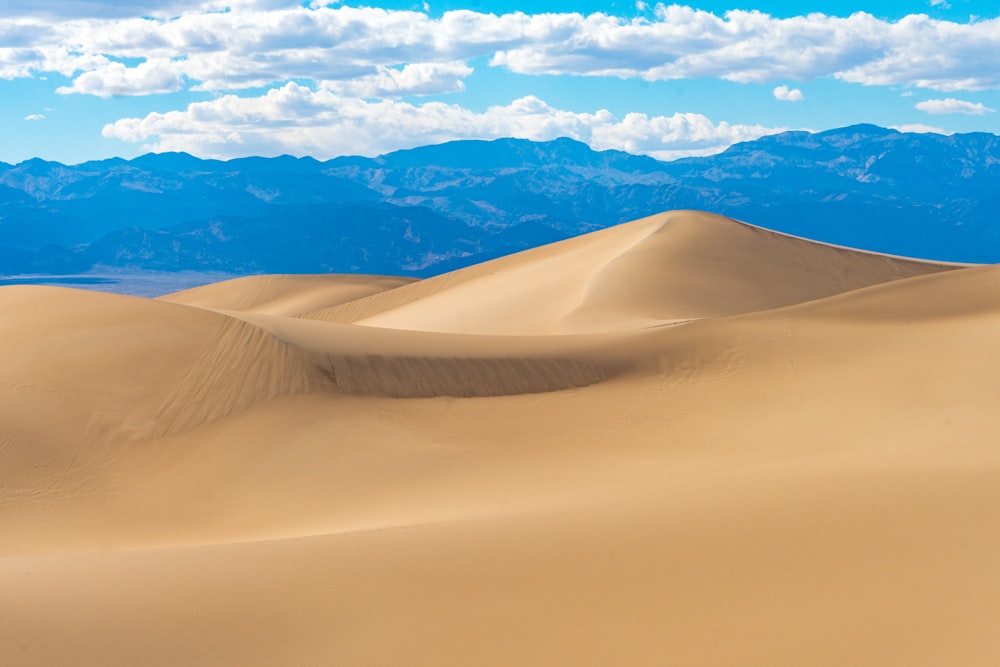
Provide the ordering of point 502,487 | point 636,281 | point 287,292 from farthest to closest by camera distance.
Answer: point 287,292, point 636,281, point 502,487

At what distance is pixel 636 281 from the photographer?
142 feet

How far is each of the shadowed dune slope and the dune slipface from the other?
1365 centimetres

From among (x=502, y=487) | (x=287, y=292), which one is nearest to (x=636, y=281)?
(x=502, y=487)

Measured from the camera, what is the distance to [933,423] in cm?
1558

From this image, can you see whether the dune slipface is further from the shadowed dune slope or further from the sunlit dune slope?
the sunlit dune slope

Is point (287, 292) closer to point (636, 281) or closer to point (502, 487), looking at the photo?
point (636, 281)

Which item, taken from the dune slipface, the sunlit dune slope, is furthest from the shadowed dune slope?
the sunlit dune slope

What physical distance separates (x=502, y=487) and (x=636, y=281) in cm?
3014

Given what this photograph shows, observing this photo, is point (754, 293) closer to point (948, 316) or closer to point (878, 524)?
point (948, 316)

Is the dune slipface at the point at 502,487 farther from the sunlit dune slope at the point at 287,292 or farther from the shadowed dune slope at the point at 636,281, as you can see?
the sunlit dune slope at the point at 287,292

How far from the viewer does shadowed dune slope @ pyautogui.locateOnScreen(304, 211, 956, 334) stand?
1554 inches

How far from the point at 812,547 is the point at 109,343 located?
16.1 meters

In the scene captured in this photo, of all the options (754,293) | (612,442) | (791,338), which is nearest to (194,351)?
(612,442)

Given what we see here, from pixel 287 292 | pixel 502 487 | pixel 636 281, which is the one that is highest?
pixel 502 487
